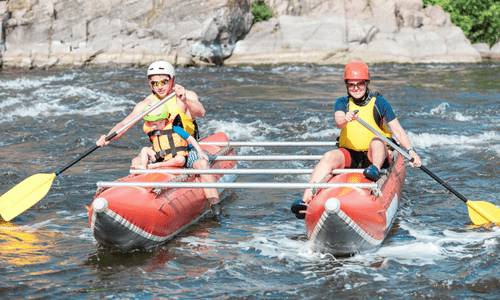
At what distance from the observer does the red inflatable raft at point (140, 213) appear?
3977 mm

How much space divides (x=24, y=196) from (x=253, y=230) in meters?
2.25

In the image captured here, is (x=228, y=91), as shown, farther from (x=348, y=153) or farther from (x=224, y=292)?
(x=224, y=292)

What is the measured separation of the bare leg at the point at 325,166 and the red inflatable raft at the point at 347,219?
170 mm

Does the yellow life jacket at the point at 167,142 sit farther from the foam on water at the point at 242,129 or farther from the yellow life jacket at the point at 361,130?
the foam on water at the point at 242,129

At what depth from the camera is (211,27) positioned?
2414 centimetres

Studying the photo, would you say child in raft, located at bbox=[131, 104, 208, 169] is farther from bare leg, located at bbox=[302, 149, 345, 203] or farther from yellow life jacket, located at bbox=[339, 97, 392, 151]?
yellow life jacket, located at bbox=[339, 97, 392, 151]

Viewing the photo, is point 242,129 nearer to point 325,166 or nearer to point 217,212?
point 217,212

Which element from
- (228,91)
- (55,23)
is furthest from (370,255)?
(55,23)

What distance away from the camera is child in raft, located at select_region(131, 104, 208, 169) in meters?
5.02

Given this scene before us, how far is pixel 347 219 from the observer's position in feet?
12.3

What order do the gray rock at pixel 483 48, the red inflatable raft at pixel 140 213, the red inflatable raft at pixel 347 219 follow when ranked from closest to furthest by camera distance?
1. the red inflatable raft at pixel 347 219
2. the red inflatable raft at pixel 140 213
3. the gray rock at pixel 483 48

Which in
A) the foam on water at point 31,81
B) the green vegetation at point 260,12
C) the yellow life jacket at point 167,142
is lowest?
the yellow life jacket at point 167,142

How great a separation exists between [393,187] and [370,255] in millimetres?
869

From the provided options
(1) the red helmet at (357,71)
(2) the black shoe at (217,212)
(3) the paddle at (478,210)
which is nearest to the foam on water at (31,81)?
(2) the black shoe at (217,212)
